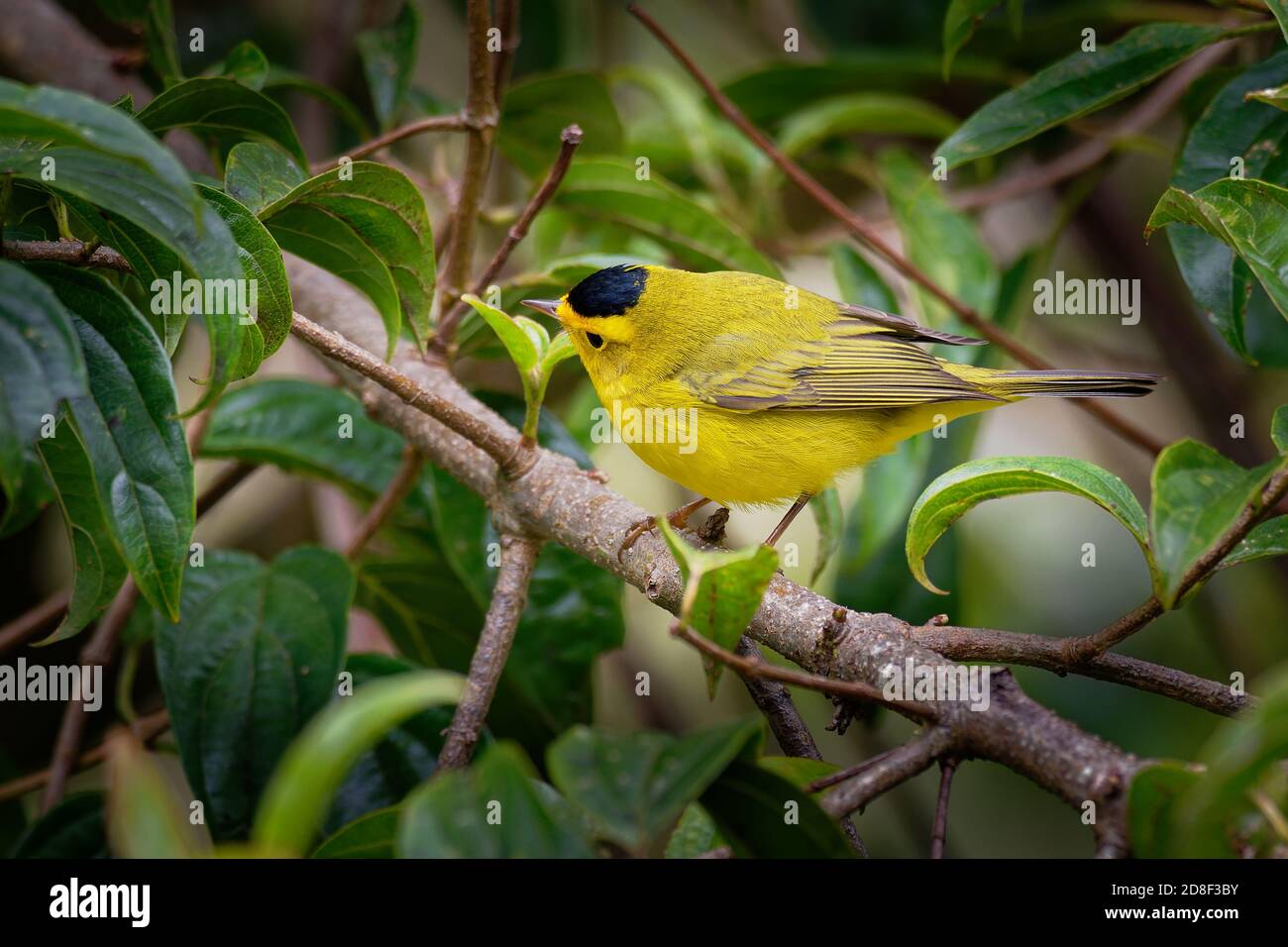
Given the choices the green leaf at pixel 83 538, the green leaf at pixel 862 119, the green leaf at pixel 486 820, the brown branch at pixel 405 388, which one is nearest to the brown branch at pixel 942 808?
the green leaf at pixel 486 820

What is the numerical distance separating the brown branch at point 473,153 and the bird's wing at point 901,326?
1240mm

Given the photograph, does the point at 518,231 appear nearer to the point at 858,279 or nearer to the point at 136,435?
the point at 136,435

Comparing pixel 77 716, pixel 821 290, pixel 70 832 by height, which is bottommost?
pixel 70 832

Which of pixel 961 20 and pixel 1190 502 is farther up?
pixel 961 20

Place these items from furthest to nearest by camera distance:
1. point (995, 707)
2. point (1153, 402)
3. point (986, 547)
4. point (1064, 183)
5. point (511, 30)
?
point (1153, 402)
point (986, 547)
point (1064, 183)
point (511, 30)
point (995, 707)

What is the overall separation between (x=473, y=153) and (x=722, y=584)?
1.35 meters

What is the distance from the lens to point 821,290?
18.3ft

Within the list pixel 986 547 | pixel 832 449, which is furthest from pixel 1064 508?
pixel 832 449

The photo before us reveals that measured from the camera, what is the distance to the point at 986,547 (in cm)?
501

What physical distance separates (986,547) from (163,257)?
4.07m

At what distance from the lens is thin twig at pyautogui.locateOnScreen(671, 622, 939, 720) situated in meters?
1.39

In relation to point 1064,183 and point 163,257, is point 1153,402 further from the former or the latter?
point 163,257

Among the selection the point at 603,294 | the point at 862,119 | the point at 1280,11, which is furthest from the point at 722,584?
the point at 862,119

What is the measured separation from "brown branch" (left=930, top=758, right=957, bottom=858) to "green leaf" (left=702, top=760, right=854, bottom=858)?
0.10 m
